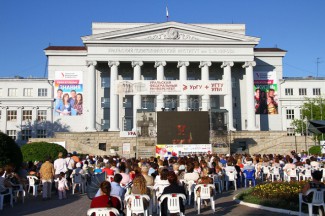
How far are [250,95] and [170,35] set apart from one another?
14.4m

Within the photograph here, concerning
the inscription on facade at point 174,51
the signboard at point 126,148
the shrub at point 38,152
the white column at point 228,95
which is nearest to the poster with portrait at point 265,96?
the white column at point 228,95

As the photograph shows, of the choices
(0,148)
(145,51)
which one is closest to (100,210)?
(0,148)

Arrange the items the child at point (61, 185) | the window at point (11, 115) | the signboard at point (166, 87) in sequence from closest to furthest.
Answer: the child at point (61, 185), the signboard at point (166, 87), the window at point (11, 115)

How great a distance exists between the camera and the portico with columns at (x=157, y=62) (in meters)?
58.9

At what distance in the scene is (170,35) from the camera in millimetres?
60375

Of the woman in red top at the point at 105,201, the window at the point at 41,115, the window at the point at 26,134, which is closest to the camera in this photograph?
the woman in red top at the point at 105,201

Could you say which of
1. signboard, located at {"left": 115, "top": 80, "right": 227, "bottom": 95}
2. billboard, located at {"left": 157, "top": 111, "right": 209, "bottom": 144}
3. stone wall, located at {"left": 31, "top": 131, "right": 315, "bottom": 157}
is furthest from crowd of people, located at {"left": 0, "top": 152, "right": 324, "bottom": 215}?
stone wall, located at {"left": 31, "top": 131, "right": 315, "bottom": 157}

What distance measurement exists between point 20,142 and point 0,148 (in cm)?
4637

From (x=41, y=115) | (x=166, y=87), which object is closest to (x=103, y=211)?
(x=166, y=87)

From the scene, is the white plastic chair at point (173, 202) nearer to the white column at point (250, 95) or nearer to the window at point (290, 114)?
the white column at point (250, 95)

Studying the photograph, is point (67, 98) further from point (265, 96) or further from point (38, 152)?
point (265, 96)

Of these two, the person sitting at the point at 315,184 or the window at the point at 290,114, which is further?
the window at the point at 290,114

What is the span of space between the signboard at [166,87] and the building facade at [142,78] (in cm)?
939

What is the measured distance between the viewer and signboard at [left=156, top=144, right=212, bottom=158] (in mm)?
42250
